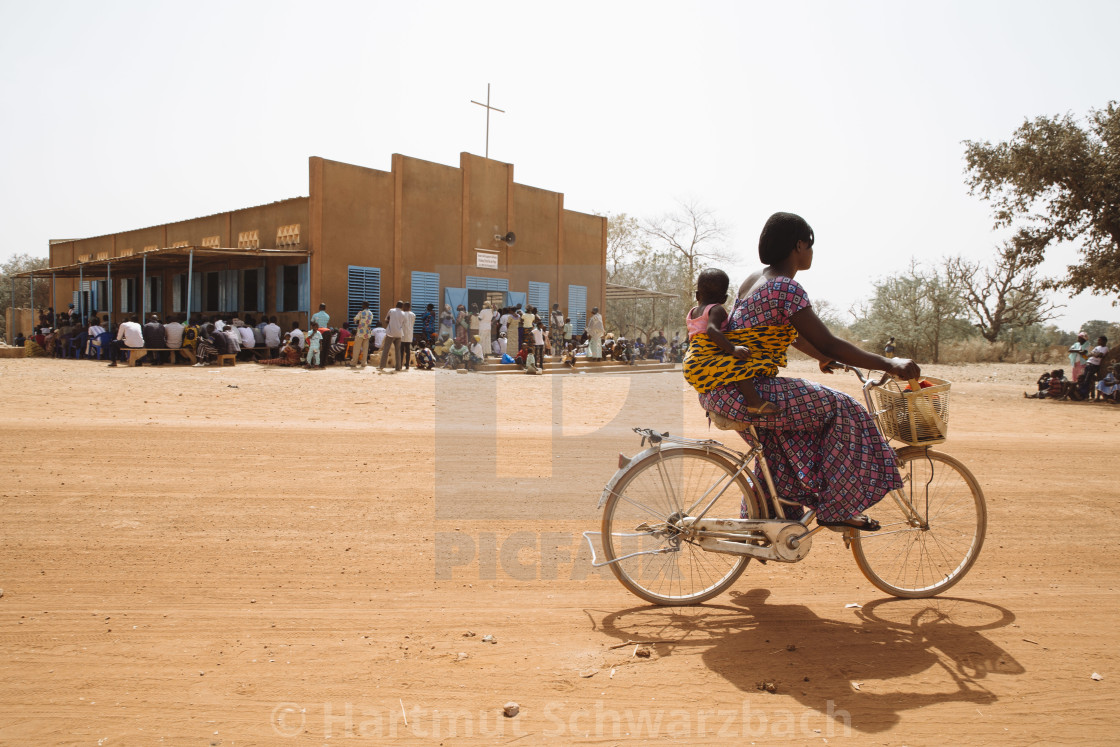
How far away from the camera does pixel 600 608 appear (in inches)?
141

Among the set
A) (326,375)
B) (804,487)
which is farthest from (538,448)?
(326,375)

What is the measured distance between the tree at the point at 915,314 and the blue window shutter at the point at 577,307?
1516cm

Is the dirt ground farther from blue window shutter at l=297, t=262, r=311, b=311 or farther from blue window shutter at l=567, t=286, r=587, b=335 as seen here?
blue window shutter at l=567, t=286, r=587, b=335

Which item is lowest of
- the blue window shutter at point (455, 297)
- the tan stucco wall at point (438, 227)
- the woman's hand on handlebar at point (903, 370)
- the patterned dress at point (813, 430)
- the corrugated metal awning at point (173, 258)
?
the patterned dress at point (813, 430)

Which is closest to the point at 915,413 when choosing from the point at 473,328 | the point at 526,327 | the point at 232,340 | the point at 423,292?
the point at 232,340

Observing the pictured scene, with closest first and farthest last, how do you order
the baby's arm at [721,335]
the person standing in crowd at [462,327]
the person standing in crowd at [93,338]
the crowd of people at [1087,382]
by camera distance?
the baby's arm at [721,335], the crowd of people at [1087,382], the person standing in crowd at [93,338], the person standing in crowd at [462,327]

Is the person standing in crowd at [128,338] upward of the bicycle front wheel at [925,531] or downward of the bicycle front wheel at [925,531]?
upward

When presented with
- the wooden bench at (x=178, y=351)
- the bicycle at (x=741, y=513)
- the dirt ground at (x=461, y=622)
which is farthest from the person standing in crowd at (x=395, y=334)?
the bicycle at (x=741, y=513)

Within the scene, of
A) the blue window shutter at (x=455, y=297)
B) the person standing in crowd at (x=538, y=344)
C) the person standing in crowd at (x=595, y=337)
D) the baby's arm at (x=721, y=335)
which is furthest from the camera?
the blue window shutter at (x=455, y=297)

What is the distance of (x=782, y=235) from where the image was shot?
3420 millimetres

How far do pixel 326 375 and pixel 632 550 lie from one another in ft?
44.6

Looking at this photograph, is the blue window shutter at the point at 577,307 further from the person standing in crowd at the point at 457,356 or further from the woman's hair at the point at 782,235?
the woman's hair at the point at 782,235

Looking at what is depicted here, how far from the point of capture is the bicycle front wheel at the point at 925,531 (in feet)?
12.3

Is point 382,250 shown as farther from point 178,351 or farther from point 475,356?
point 178,351
